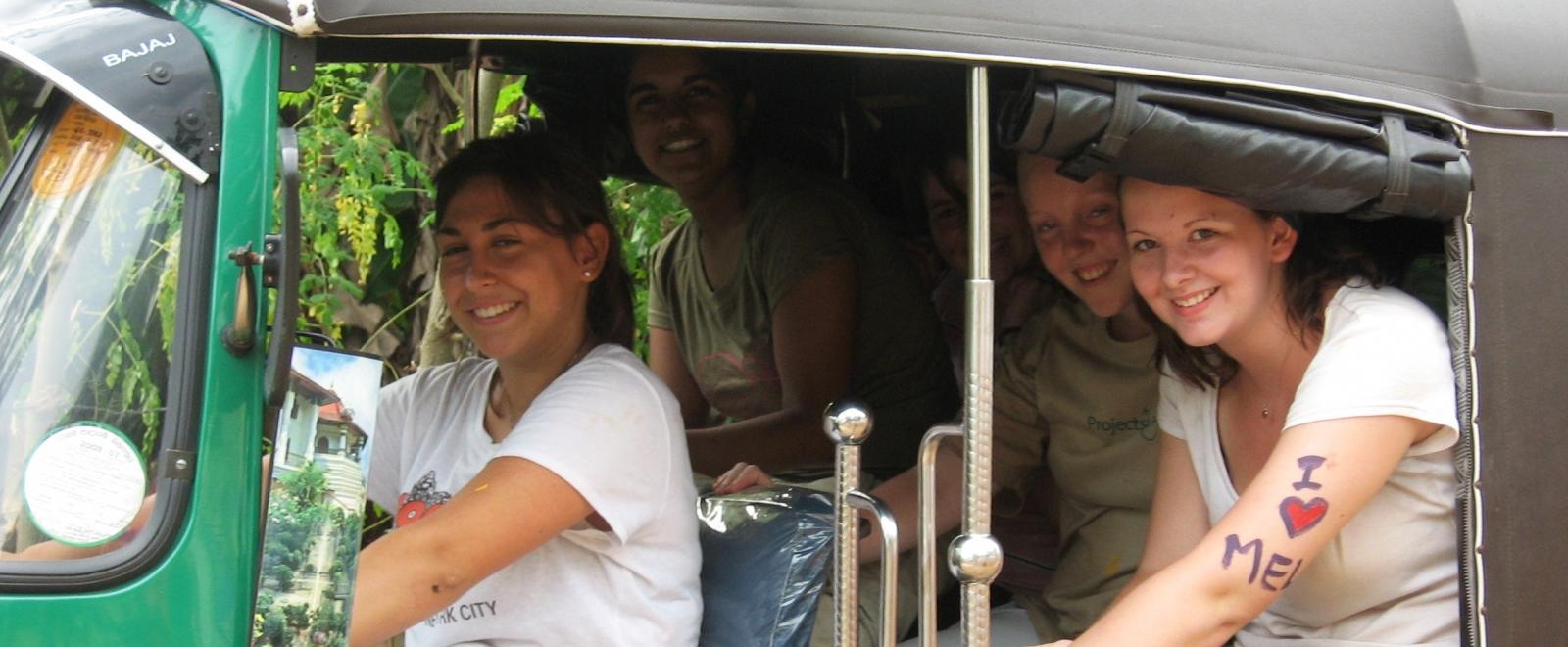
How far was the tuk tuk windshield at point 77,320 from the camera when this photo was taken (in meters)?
1.87

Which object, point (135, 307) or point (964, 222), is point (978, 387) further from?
point (964, 222)

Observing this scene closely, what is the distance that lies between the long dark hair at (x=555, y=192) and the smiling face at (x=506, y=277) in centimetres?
2

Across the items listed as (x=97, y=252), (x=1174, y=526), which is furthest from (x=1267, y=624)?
(x=97, y=252)

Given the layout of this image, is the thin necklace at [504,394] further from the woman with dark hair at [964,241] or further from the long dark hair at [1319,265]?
the long dark hair at [1319,265]

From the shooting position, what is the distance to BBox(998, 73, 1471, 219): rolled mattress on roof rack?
7.21 ft

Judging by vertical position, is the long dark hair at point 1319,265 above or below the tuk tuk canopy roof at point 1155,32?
below

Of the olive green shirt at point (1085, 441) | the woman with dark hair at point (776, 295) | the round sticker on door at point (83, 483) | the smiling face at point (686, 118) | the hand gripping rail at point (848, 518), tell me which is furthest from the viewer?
the smiling face at point (686, 118)

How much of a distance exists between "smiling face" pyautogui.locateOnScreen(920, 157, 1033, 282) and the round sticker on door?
1.95 meters

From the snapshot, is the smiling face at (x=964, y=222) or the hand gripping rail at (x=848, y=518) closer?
the hand gripping rail at (x=848, y=518)

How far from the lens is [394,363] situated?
6.90 metres

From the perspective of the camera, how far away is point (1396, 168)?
229 cm

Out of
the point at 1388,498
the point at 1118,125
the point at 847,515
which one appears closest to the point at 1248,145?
the point at 1118,125

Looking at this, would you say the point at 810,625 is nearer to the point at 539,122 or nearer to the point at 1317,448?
the point at 1317,448

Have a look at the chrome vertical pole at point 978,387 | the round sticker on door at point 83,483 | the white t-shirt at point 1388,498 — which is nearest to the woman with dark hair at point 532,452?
the round sticker on door at point 83,483
